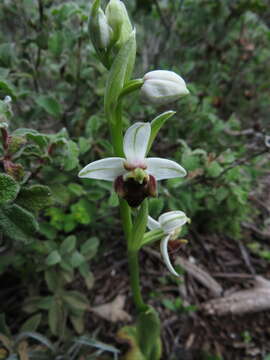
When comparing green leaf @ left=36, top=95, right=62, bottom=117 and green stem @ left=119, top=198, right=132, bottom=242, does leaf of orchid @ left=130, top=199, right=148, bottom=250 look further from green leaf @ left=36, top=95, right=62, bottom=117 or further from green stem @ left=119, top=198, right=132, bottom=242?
green leaf @ left=36, top=95, right=62, bottom=117

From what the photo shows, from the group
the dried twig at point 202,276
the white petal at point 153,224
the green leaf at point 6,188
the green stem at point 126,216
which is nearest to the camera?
the green leaf at point 6,188

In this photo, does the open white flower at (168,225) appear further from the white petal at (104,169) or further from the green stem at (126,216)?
the white petal at (104,169)

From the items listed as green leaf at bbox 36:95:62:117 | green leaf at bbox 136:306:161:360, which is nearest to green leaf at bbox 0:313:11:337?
green leaf at bbox 136:306:161:360

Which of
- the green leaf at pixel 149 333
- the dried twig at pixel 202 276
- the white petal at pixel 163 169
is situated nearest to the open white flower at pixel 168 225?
the white petal at pixel 163 169

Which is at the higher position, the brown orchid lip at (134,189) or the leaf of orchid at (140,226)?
the brown orchid lip at (134,189)

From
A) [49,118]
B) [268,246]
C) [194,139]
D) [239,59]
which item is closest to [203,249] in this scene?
[268,246]

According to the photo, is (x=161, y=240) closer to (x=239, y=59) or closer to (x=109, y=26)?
(x=109, y=26)
